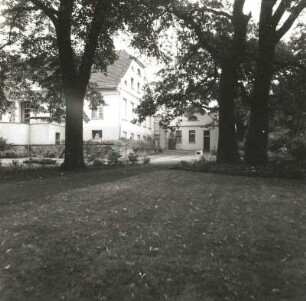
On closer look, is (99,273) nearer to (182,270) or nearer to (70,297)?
(70,297)

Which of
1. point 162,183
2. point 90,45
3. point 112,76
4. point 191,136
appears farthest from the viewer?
point 191,136

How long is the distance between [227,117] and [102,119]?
2513cm

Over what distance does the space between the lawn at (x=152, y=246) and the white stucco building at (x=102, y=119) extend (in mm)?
30216

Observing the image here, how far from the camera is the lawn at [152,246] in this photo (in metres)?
5.87

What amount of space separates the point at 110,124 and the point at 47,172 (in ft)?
87.5

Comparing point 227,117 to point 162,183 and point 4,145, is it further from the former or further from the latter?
point 4,145

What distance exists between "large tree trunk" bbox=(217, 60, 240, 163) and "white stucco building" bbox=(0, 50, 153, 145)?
18.9m

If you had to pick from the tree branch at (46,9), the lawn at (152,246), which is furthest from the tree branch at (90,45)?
the lawn at (152,246)

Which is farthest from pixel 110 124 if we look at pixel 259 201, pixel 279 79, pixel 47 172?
pixel 259 201

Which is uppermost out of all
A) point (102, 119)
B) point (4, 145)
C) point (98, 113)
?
point (98, 113)

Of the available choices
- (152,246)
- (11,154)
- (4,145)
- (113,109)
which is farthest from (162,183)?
(113,109)

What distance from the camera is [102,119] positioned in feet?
150

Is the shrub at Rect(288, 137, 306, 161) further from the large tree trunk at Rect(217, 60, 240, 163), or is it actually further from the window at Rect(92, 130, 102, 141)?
the window at Rect(92, 130, 102, 141)

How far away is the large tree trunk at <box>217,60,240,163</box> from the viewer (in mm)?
21766
